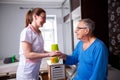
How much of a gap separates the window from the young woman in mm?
2465

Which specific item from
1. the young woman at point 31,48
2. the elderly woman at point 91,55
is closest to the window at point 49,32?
the young woman at point 31,48

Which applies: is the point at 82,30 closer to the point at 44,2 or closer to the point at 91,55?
the point at 91,55

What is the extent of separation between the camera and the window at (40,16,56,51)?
412 centimetres

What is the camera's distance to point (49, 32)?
4156mm

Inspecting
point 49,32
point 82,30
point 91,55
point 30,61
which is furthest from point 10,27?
point 91,55

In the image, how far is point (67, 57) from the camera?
173cm

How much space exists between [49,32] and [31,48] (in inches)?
105

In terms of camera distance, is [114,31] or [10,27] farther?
[10,27]

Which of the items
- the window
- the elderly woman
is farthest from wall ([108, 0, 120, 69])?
the window

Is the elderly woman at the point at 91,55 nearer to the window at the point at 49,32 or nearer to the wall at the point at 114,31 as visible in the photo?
the wall at the point at 114,31

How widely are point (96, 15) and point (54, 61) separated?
1095mm

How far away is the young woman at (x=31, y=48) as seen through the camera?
148 cm

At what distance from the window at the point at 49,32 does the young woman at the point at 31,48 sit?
2465 mm

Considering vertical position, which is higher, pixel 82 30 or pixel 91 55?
pixel 82 30
